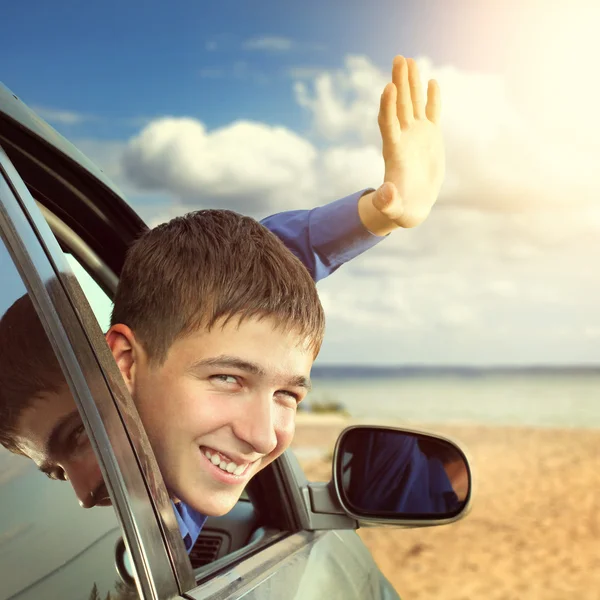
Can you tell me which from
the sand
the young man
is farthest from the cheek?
the sand

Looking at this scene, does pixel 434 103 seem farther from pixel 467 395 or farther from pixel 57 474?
pixel 467 395

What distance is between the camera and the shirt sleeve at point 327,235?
2.11m

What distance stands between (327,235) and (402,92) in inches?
16.3

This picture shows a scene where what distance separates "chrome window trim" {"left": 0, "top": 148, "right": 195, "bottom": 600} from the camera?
1.00 meters

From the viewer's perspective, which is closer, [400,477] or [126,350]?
[126,350]

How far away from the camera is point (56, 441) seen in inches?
38.4

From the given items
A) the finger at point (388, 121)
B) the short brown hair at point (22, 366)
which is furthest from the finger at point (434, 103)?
the short brown hair at point (22, 366)

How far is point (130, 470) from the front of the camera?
106 centimetres

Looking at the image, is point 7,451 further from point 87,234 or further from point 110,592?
point 87,234

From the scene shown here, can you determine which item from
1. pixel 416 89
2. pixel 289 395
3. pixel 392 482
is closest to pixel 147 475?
pixel 289 395

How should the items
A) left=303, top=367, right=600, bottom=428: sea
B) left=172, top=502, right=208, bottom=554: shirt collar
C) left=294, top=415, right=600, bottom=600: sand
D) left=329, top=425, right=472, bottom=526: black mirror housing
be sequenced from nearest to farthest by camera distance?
left=172, top=502, right=208, bottom=554: shirt collar < left=329, top=425, right=472, bottom=526: black mirror housing < left=294, top=415, right=600, bottom=600: sand < left=303, top=367, right=600, bottom=428: sea

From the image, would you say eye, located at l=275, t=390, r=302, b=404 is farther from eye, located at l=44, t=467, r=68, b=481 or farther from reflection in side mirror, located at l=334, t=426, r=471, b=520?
A: eye, located at l=44, t=467, r=68, b=481

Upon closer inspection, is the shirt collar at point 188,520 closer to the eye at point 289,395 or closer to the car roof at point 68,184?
the eye at point 289,395

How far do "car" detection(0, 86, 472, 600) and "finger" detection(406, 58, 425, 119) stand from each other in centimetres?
86
